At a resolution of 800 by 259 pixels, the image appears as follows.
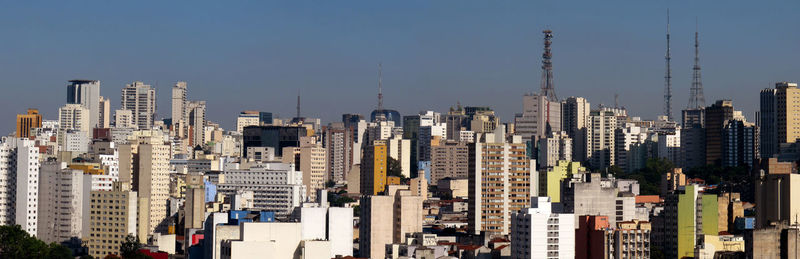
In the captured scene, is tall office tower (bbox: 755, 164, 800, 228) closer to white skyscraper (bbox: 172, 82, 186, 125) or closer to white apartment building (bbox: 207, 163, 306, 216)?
white apartment building (bbox: 207, 163, 306, 216)

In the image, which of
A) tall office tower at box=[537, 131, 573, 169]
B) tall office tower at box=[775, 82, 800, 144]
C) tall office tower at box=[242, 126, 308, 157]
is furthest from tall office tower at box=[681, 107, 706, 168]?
tall office tower at box=[242, 126, 308, 157]

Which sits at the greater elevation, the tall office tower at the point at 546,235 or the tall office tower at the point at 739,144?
the tall office tower at the point at 739,144

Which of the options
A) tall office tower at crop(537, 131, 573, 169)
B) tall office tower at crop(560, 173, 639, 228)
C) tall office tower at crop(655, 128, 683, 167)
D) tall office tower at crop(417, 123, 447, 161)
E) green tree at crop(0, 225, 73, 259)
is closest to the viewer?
green tree at crop(0, 225, 73, 259)

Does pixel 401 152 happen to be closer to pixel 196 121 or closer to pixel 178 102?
pixel 196 121

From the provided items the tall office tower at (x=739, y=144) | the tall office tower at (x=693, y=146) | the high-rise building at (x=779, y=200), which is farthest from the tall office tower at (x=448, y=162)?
the high-rise building at (x=779, y=200)

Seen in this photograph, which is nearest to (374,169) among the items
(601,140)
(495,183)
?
(601,140)

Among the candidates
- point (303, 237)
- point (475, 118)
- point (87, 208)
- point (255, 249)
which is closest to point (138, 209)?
point (87, 208)

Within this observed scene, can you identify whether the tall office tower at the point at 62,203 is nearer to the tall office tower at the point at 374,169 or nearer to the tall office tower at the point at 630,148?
the tall office tower at the point at 374,169

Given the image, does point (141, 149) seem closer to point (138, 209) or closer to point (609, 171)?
point (138, 209)
